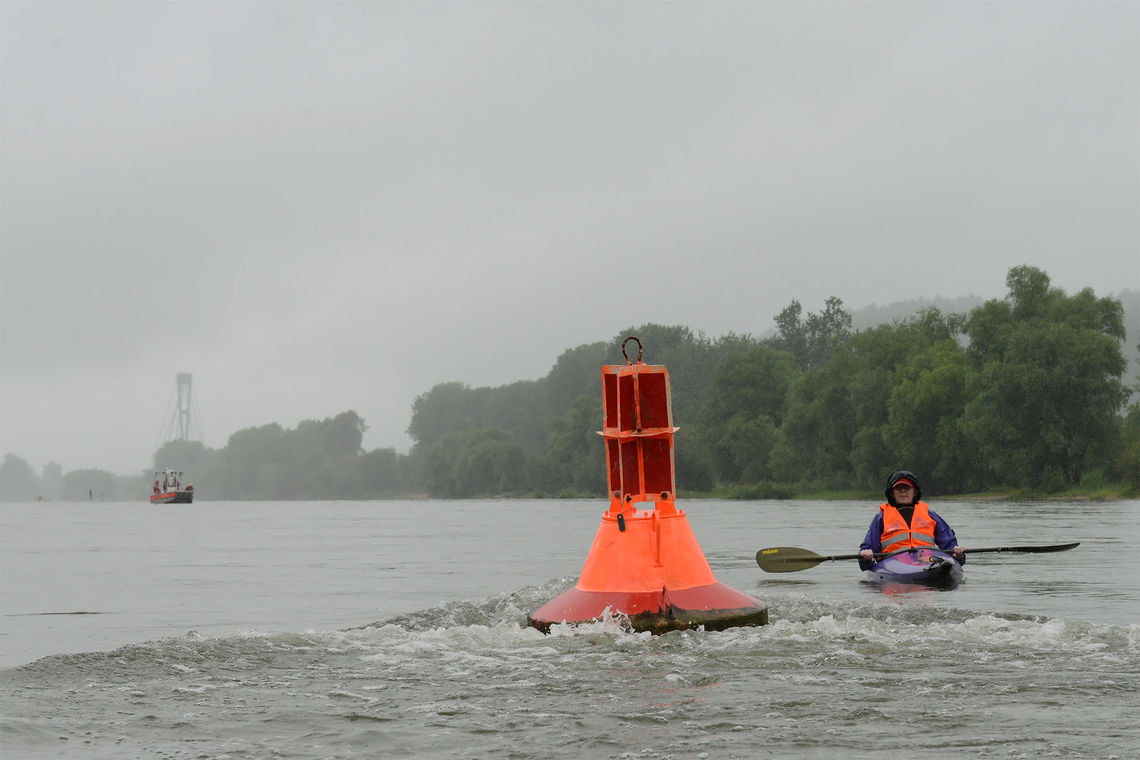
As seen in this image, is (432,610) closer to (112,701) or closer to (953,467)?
(112,701)

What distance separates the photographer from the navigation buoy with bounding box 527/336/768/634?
366 inches

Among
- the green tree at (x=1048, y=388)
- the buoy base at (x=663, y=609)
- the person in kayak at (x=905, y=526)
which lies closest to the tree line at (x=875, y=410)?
the green tree at (x=1048, y=388)

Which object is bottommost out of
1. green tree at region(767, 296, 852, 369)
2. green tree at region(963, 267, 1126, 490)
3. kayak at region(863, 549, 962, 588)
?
kayak at region(863, 549, 962, 588)

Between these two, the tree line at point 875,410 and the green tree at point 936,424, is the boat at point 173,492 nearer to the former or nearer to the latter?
the tree line at point 875,410

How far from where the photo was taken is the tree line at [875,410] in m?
66.6

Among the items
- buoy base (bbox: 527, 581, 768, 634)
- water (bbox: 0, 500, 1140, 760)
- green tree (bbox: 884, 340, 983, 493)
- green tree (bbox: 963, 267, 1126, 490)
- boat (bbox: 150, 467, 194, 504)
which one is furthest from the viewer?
boat (bbox: 150, 467, 194, 504)

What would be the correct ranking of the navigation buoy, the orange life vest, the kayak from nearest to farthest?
the navigation buoy, the kayak, the orange life vest

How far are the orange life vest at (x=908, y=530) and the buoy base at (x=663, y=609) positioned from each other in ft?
18.7

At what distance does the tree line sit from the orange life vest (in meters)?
53.9

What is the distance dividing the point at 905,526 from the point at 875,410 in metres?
69.8

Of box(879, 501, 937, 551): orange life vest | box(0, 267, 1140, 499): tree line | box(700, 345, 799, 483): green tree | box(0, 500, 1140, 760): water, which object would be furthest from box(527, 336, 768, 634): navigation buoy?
box(700, 345, 799, 483): green tree

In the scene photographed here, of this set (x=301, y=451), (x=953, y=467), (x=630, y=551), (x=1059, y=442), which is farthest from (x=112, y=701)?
(x=301, y=451)

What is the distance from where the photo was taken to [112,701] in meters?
7.06

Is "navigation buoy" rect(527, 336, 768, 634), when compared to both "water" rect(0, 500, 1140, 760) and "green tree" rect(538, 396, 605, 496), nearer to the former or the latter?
"water" rect(0, 500, 1140, 760)
